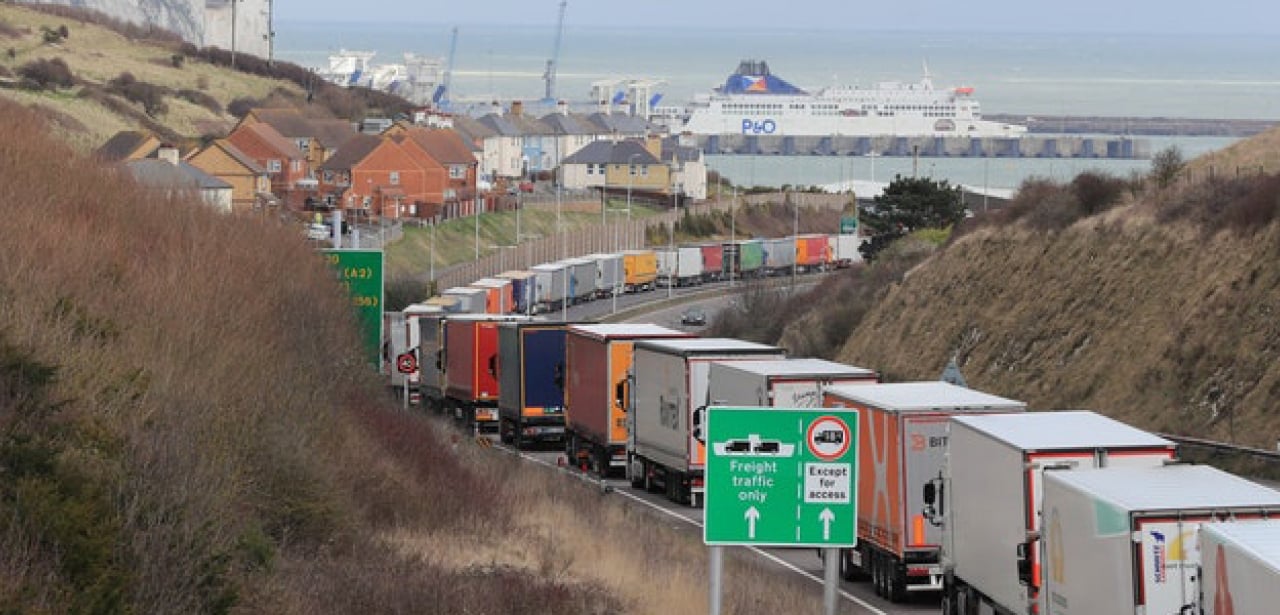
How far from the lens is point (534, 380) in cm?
4888

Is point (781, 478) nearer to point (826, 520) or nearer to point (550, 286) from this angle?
point (826, 520)

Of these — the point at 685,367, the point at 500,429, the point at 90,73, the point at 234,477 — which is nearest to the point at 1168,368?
the point at 500,429

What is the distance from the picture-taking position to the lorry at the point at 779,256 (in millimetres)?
129625

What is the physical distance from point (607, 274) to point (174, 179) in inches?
2425

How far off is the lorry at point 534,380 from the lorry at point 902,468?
20.5 m

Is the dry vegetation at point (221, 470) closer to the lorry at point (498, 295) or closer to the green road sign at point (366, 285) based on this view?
the green road sign at point (366, 285)

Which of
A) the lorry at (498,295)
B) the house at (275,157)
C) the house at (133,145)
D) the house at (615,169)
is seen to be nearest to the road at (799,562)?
the lorry at (498,295)

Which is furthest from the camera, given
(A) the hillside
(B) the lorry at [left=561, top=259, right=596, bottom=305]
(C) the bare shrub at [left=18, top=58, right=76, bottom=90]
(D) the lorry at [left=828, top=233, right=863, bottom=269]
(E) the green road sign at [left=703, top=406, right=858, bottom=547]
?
(C) the bare shrub at [left=18, top=58, right=76, bottom=90]

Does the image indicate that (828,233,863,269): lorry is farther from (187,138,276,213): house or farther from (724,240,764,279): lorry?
(187,138,276,213): house

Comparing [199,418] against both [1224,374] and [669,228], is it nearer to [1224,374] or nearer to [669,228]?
[1224,374]

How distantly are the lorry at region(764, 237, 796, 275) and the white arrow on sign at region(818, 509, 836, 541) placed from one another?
111m

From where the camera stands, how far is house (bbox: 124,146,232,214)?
155 ft

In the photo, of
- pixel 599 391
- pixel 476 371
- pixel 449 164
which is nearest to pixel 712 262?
pixel 449 164

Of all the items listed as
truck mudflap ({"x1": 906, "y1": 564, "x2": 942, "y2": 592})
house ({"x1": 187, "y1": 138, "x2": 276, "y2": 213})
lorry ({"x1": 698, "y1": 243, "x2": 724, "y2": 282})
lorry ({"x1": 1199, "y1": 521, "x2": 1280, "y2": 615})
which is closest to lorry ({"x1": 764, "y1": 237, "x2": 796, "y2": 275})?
lorry ({"x1": 698, "y1": 243, "x2": 724, "y2": 282})
